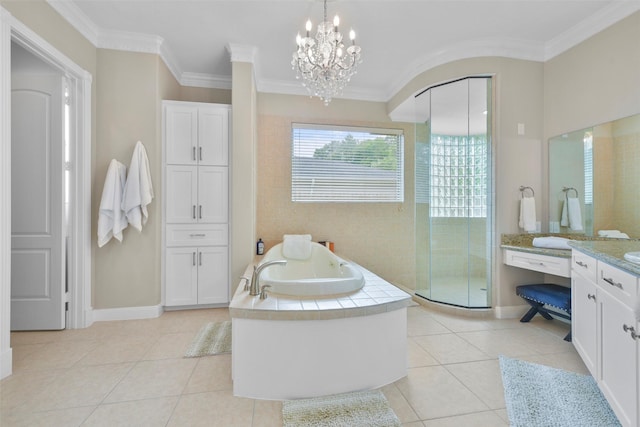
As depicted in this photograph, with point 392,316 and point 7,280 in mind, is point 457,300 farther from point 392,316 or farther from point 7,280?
point 7,280

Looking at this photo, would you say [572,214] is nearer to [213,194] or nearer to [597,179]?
[597,179]

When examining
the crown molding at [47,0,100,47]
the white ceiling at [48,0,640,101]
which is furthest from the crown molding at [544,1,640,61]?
the crown molding at [47,0,100,47]

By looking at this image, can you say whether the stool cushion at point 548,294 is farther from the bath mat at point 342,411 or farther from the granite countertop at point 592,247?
the bath mat at point 342,411

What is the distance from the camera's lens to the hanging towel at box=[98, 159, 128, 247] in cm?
264

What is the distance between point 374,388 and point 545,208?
8.63 feet

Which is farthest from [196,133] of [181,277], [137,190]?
[181,277]

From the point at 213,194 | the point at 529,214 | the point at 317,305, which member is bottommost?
the point at 317,305

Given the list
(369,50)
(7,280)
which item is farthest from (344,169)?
(7,280)

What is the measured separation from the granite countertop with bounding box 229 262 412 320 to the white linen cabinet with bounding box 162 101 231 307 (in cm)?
135

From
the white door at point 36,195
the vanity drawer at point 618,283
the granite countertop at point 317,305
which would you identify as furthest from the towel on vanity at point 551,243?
the white door at point 36,195

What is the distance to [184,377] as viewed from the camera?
73.2 inches

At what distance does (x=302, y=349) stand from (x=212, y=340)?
3.82ft

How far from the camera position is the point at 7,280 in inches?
73.3

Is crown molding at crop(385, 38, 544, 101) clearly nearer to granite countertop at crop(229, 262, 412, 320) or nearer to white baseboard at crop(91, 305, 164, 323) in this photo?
granite countertop at crop(229, 262, 412, 320)
